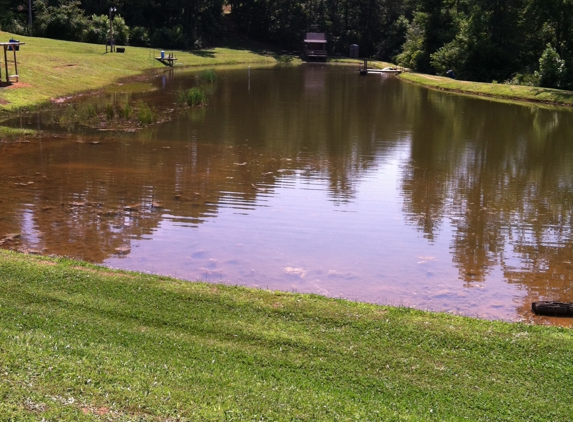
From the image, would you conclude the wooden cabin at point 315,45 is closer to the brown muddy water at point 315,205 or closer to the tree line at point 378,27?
the tree line at point 378,27

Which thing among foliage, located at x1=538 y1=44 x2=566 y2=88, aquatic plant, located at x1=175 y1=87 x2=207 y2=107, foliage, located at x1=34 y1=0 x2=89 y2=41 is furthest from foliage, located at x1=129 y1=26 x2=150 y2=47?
foliage, located at x1=538 y1=44 x2=566 y2=88

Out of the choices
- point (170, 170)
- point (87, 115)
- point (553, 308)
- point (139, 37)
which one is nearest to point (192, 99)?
point (87, 115)

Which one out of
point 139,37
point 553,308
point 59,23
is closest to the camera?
point 553,308

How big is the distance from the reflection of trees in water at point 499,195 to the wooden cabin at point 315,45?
53.7 metres

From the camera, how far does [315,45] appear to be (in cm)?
8538

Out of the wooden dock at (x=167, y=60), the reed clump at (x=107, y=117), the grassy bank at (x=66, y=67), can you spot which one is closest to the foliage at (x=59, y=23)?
the grassy bank at (x=66, y=67)

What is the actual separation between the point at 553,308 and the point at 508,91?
39.1 metres

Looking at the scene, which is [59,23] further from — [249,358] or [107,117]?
[249,358]

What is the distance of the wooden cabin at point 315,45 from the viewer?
84375mm

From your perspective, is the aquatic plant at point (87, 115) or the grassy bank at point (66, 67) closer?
the aquatic plant at point (87, 115)

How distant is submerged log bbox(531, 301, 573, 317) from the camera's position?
10148 mm

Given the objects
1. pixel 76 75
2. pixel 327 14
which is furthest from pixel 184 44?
pixel 76 75

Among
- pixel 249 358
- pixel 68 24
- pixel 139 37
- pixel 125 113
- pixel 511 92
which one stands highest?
pixel 68 24

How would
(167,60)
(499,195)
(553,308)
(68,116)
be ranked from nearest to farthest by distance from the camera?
(553,308), (499,195), (68,116), (167,60)
